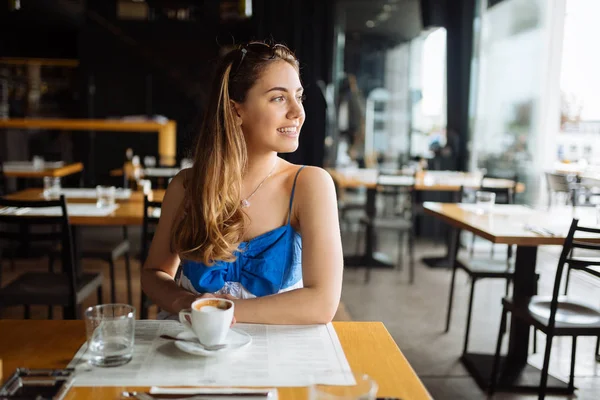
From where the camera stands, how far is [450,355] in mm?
3266

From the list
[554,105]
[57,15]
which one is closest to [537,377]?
[554,105]

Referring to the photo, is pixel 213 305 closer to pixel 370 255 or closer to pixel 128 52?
pixel 370 255

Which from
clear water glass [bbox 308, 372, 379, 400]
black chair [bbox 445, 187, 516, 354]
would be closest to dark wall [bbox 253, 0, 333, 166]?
black chair [bbox 445, 187, 516, 354]

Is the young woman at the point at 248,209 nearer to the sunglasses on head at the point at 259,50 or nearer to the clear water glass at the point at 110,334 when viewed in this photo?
the sunglasses on head at the point at 259,50

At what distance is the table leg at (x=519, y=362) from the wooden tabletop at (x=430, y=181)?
1.98m

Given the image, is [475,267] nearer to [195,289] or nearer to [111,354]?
[195,289]

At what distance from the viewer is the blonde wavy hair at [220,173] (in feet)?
4.73

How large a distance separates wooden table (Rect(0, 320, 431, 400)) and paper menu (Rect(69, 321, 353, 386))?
0.09 ft

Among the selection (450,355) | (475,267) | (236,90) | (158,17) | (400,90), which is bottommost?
(450,355)

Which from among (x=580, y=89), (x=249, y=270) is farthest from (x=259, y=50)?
(x=580, y=89)

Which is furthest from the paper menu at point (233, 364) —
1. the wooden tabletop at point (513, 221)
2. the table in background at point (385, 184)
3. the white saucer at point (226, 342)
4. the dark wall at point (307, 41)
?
the table in background at point (385, 184)

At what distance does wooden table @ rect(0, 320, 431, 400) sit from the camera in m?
0.92

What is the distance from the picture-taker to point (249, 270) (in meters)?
1.49

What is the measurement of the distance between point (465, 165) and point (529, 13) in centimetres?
189
